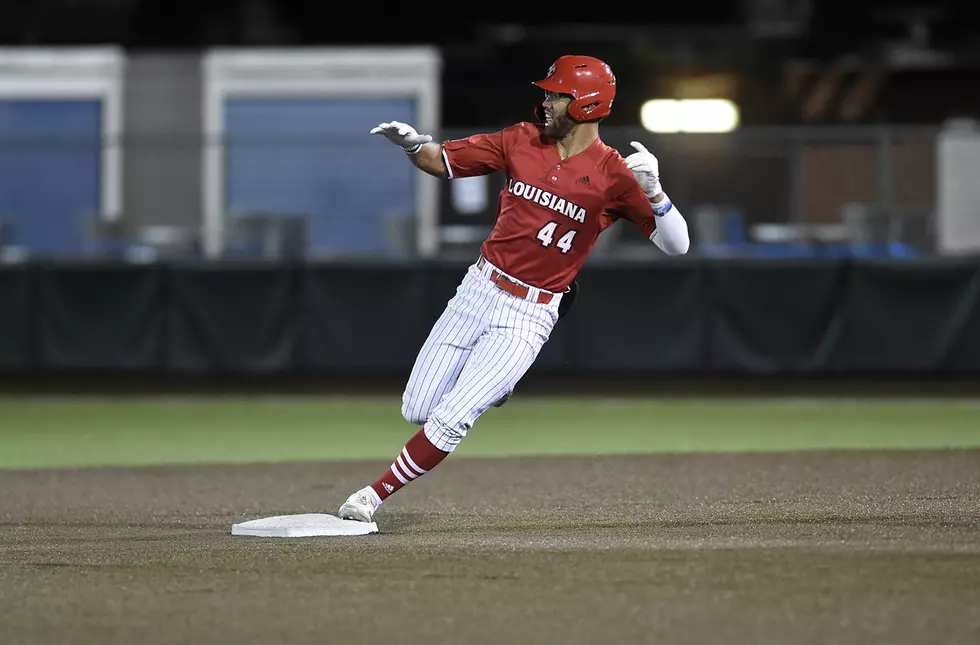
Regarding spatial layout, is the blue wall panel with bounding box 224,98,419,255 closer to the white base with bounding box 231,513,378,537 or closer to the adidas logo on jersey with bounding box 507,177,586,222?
the adidas logo on jersey with bounding box 507,177,586,222

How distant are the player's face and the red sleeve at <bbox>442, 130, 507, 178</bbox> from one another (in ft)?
0.81

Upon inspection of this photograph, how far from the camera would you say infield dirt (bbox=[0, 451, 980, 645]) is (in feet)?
16.3

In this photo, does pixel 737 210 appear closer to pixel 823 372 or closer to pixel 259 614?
pixel 823 372

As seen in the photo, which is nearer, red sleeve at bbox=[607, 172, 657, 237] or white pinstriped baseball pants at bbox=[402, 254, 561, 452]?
white pinstriped baseball pants at bbox=[402, 254, 561, 452]

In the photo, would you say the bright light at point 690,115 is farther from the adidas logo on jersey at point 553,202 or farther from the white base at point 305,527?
the white base at point 305,527

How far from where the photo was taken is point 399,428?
41.7 feet

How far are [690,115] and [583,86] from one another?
16291 mm

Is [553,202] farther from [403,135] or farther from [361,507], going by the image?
[361,507]

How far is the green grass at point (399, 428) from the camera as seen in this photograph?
1129cm

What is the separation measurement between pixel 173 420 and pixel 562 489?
17.8 feet

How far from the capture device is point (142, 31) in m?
20.7

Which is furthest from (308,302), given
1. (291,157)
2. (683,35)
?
(683,35)

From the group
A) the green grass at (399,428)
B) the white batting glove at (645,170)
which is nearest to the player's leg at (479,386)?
the white batting glove at (645,170)

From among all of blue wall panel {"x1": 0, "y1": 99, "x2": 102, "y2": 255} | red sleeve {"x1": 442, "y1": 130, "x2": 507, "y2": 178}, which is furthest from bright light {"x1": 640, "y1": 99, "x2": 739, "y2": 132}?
Answer: red sleeve {"x1": 442, "y1": 130, "x2": 507, "y2": 178}
